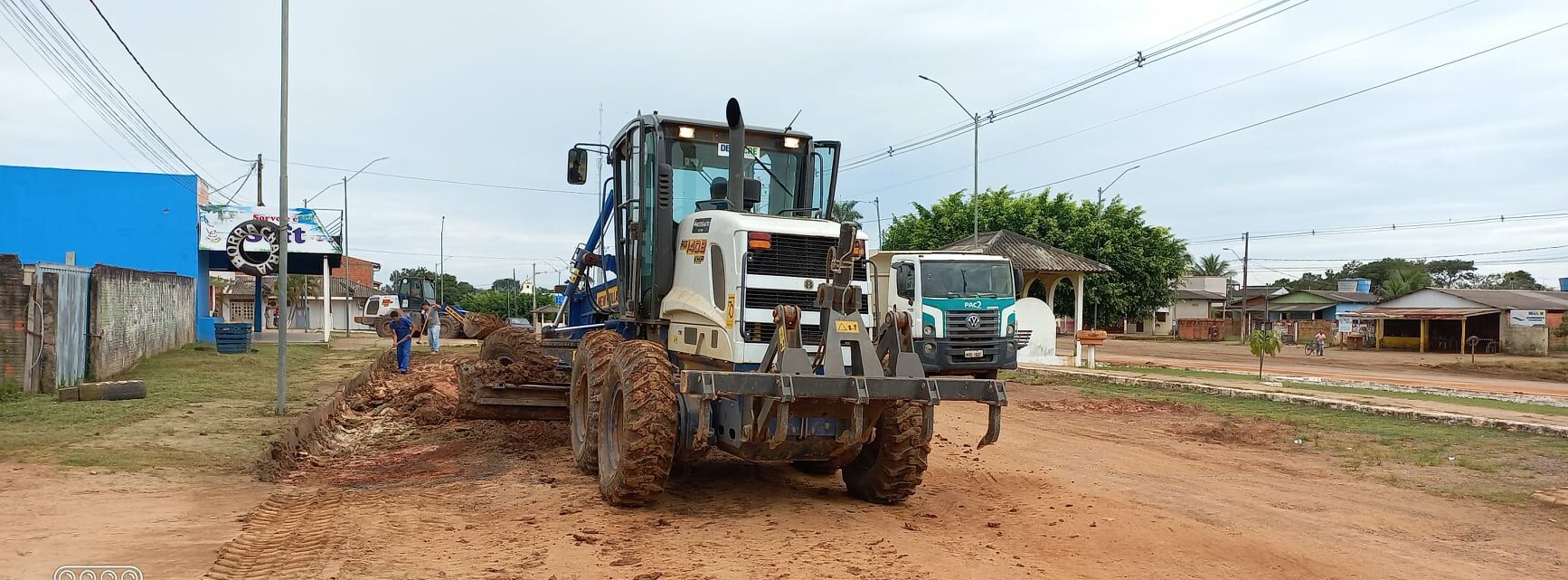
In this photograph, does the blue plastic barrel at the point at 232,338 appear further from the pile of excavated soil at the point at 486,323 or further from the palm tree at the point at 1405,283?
the palm tree at the point at 1405,283

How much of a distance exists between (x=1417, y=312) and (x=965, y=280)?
1410 inches

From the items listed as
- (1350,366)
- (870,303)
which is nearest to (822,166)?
(870,303)

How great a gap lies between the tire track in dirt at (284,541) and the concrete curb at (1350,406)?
14817mm

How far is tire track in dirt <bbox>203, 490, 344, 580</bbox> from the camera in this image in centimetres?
579

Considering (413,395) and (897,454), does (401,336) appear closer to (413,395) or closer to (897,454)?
(413,395)

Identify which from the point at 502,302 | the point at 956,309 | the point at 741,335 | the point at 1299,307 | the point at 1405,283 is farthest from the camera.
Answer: the point at 502,302

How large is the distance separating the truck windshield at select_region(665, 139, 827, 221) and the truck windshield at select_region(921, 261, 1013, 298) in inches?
440

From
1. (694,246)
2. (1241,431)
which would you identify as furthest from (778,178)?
(1241,431)

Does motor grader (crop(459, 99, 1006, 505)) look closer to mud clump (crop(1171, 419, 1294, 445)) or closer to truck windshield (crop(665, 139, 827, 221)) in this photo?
truck windshield (crop(665, 139, 827, 221))

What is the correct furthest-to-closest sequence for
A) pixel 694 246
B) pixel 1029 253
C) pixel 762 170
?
pixel 1029 253 < pixel 762 170 < pixel 694 246

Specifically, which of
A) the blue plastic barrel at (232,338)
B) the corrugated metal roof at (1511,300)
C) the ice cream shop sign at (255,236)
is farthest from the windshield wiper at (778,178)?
the corrugated metal roof at (1511,300)

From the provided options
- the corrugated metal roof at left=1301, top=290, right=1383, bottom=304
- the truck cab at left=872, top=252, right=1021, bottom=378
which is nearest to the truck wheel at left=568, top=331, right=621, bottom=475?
the truck cab at left=872, top=252, right=1021, bottom=378

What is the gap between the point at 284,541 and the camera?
256 inches

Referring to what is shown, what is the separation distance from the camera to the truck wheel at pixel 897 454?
24.8 ft
